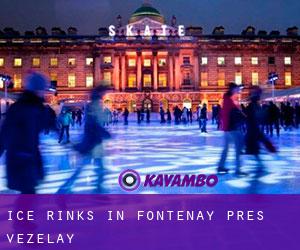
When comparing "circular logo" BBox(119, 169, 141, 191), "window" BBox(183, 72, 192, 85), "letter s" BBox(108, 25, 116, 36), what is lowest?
"circular logo" BBox(119, 169, 141, 191)

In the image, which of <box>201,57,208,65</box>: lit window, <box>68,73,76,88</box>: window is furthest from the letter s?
<box>201,57,208,65</box>: lit window

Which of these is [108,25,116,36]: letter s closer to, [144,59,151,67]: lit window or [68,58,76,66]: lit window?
[144,59,151,67]: lit window

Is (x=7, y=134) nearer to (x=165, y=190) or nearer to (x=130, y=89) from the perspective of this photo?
(x=165, y=190)

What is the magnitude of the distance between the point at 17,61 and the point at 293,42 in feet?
123

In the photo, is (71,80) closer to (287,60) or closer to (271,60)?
(271,60)

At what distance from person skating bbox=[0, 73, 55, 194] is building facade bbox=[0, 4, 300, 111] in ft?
182

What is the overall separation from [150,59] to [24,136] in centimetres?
5854

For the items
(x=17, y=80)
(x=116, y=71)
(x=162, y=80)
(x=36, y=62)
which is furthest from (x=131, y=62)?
(x=17, y=80)

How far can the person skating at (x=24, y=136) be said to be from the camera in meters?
3.57

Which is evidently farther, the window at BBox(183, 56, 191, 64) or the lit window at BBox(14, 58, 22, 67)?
the window at BBox(183, 56, 191, 64)

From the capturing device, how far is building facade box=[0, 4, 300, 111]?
59.9 m

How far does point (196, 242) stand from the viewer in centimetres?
323

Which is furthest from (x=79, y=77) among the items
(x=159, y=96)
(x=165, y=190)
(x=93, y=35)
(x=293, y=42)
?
(x=165, y=190)

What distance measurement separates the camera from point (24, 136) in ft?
11.7
